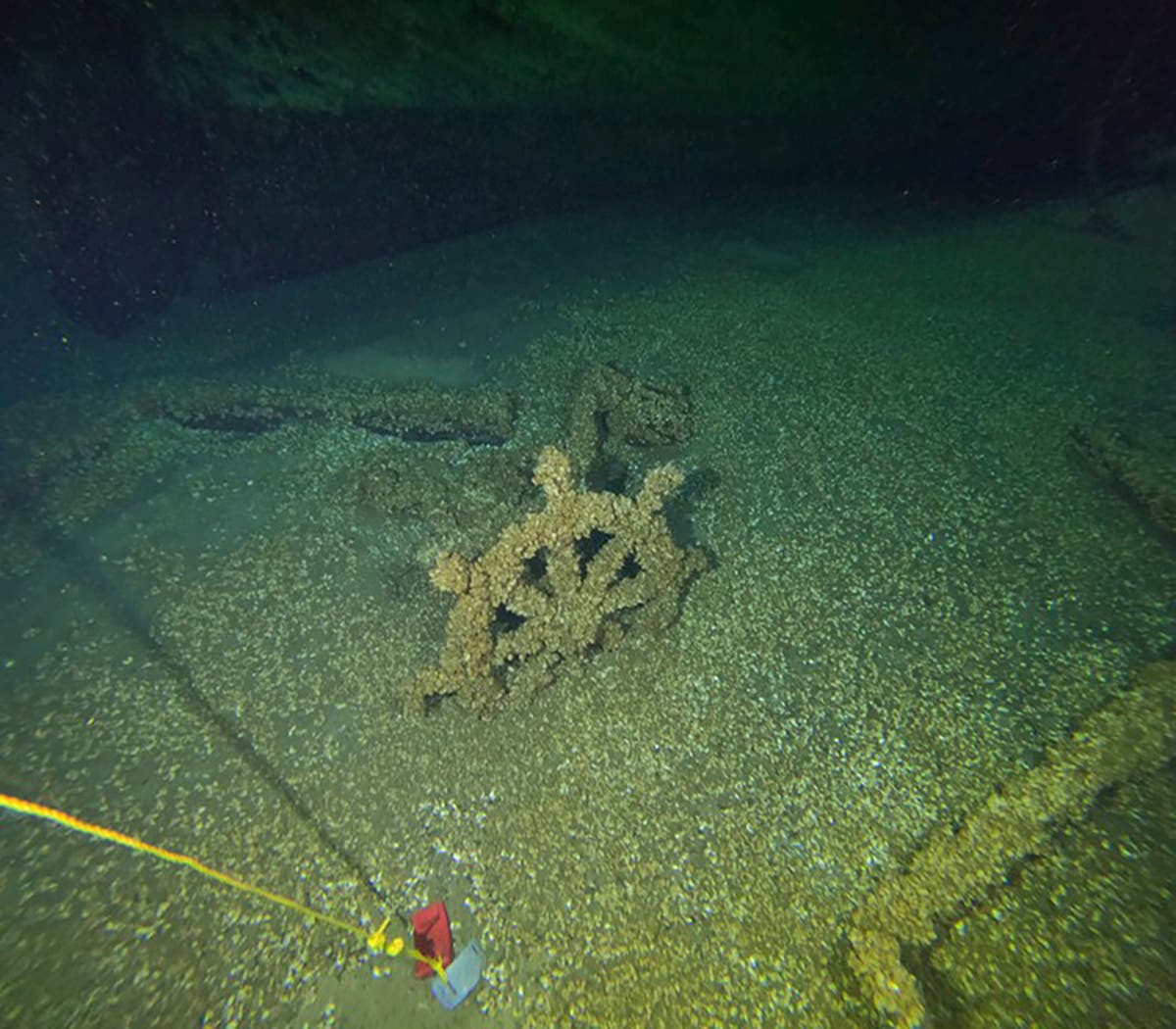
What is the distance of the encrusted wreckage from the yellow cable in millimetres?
1295

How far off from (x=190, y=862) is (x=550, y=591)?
272cm

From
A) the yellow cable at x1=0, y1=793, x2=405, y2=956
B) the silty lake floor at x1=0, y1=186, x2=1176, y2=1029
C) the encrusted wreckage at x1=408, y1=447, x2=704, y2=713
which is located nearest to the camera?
the silty lake floor at x1=0, y1=186, x2=1176, y2=1029

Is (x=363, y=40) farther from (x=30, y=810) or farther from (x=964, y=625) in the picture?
(x=964, y=625)

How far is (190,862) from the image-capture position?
3721mm

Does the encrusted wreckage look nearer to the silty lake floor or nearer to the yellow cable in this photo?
the silty lake floor

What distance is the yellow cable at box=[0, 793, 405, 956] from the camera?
134 inches

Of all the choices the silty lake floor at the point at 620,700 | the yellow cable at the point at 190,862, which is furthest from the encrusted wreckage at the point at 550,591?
the yellow cable at the point at 190,862

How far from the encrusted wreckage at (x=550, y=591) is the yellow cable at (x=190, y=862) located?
130cm

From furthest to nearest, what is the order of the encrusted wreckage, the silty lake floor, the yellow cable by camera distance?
the encrusted wreckage < the yellow cable < the silty lake floor

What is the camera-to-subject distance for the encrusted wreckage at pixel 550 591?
4324 millimetres

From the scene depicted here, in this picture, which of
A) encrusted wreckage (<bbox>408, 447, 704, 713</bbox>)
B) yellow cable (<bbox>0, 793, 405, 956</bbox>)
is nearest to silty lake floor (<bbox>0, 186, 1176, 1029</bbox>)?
yellow cable (<bbox>0, 793, 405, 956</bbox>)

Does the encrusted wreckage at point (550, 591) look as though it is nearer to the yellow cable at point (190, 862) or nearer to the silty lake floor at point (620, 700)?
the silty lake floor at point (620, 700)

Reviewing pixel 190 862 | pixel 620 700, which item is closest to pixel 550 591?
pixel 620 700

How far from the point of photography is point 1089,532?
5277 millimetres
